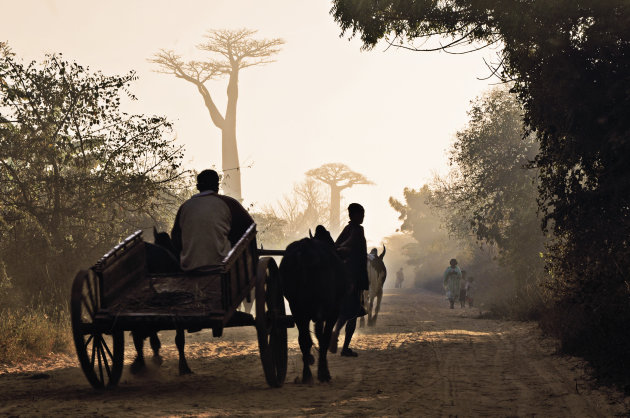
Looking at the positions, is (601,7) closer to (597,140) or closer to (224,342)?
(597,140)

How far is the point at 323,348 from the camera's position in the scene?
9.91m

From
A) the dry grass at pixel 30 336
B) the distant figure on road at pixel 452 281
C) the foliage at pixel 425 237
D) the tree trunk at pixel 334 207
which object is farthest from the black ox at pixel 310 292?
the tree trunk at pixel 334 207

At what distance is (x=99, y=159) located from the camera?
19562 millimetres

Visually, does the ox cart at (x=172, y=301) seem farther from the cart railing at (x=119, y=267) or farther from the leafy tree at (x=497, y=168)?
the leafy tree at (x=497, y=168)

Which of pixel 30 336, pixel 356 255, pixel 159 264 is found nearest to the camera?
pixel 159 264

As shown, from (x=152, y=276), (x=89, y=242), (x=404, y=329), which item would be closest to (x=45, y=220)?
(x=89, y=242)

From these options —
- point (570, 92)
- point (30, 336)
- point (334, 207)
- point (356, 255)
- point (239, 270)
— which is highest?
point (334, 207)

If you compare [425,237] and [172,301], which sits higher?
[425,237]

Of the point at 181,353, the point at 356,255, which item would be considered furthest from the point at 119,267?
the point at 356,255

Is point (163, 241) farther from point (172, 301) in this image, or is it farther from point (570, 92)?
point (570, 92)

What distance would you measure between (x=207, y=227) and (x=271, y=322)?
1431 mm

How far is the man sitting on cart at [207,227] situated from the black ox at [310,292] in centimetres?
93

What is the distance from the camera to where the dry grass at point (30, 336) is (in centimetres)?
1263

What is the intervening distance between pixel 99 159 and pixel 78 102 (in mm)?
1460
